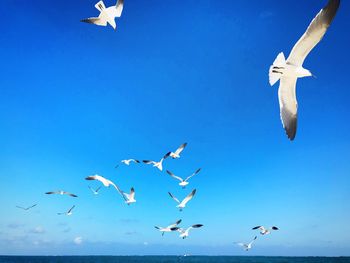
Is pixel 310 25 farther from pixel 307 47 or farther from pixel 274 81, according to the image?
pixel 274 81

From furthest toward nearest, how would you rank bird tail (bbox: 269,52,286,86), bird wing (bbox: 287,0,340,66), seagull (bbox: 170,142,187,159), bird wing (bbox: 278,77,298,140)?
seagull (bbox: 170,142,187,159) → bird wing (bbox: 278,77,298,140) → bird tail (bbox: 269,52,286,86) → bird wing (bbox: 287,0,340,66)

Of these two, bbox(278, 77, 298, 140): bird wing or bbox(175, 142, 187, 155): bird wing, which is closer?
bbox(278, 77, 298, 140): bird wing

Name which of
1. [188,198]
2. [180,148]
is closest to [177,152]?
[180,148]

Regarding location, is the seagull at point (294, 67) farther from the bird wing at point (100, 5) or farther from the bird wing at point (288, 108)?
the bird wing at point (100, 5)

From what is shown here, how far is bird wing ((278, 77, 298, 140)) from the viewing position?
9.50m

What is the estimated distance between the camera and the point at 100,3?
1097 centimetres

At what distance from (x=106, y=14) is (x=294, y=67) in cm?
571

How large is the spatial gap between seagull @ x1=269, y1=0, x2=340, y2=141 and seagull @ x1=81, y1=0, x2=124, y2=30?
5080mm

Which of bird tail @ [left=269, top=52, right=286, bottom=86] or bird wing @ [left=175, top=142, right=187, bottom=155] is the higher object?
bird wing @ [left=175, top=142, right=187, bottom=155]

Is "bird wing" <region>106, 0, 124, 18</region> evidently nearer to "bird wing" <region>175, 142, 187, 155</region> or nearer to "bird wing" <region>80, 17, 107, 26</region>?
"bird wing" <region>80, 17, 107, 26</region>

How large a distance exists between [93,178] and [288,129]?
7.32 meters

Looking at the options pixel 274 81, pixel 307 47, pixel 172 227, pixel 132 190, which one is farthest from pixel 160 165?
pixel 307 47

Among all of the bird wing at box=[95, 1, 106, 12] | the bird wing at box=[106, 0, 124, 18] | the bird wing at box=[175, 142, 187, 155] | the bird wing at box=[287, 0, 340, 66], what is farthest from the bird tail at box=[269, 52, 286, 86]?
the bird wing at box=[175, 142, 187, 155]

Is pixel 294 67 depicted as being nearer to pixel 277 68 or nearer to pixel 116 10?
pixel 277 68
